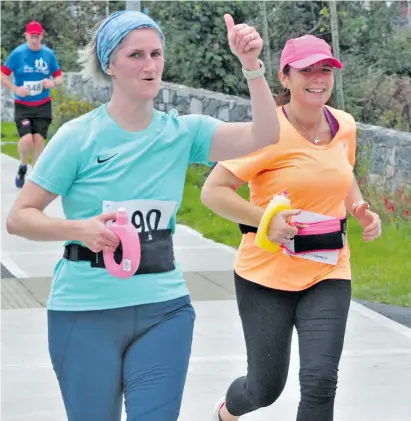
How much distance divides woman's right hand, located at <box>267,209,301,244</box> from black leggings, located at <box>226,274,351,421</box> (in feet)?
1.51

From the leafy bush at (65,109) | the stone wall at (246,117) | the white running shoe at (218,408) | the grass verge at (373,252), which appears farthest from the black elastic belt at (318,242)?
the leafy bush at (65,109)

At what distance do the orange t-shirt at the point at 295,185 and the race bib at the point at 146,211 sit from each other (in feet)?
3.47

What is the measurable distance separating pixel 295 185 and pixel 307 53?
54cm

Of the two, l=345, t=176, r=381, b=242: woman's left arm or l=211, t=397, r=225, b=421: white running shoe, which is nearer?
l=345, t=176, r=381, b=242: woman's left arm

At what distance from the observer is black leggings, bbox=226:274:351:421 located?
504 cm

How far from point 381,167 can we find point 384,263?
237 cm

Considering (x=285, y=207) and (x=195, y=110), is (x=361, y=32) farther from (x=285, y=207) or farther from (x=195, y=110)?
(x=285, y=207)

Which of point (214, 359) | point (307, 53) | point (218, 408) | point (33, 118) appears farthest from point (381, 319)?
point (33, 118)

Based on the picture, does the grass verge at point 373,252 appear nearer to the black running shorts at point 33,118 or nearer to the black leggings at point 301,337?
the black running shorts at point 33,118

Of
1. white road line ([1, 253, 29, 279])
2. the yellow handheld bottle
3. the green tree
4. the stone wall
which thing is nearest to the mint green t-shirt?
the yellow handheld bottle

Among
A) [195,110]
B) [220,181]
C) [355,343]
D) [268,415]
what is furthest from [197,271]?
[195,110]

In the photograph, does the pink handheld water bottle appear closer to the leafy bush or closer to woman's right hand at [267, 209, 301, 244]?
woman's right hand at [267, 209, 301, 244]

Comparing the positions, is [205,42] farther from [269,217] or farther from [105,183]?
[105,183]

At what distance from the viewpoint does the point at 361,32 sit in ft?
59.3
